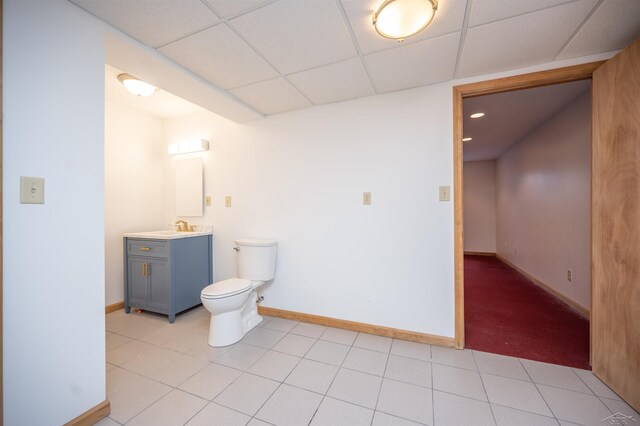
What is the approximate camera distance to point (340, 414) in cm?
128

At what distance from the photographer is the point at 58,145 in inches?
45.1

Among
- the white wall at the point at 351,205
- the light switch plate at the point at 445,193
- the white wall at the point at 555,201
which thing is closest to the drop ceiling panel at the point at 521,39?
the white wall at the point at 351,205

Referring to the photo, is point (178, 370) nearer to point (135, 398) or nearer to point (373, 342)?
point (135, 398)

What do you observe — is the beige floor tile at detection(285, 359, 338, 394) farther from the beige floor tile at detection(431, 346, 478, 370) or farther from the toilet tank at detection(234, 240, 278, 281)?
the toilet tank at detection(234, 240, 278, 281)

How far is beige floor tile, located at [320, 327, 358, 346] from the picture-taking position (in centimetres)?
203

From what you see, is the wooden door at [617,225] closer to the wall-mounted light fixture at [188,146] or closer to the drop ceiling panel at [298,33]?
the drop ceiling panel at [298,33]

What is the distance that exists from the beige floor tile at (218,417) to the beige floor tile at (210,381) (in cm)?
10

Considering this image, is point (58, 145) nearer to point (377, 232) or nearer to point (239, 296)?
point (239, 296)

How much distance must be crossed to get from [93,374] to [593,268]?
3102 mm

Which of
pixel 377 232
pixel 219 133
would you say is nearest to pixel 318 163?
pixel 377 232

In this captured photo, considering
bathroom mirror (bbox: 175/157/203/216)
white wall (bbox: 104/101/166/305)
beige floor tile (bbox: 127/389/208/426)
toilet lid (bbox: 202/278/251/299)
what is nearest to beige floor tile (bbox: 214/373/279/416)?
beige floor tile (bbox: 127/389/208/426)

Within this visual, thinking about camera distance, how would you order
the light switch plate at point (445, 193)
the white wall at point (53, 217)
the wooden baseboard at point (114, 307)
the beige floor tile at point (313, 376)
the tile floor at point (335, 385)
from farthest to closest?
the wooden baseboard at point (114, 307), the light switch plate at point (445, 193), the beige floor tile at point (313, 376), the tile floor at point (335, 385), the white wall at point (53, 217)

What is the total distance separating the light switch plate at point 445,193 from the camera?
191 centimetres

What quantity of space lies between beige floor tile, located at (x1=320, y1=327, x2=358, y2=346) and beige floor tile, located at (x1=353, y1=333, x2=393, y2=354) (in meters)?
0.05
